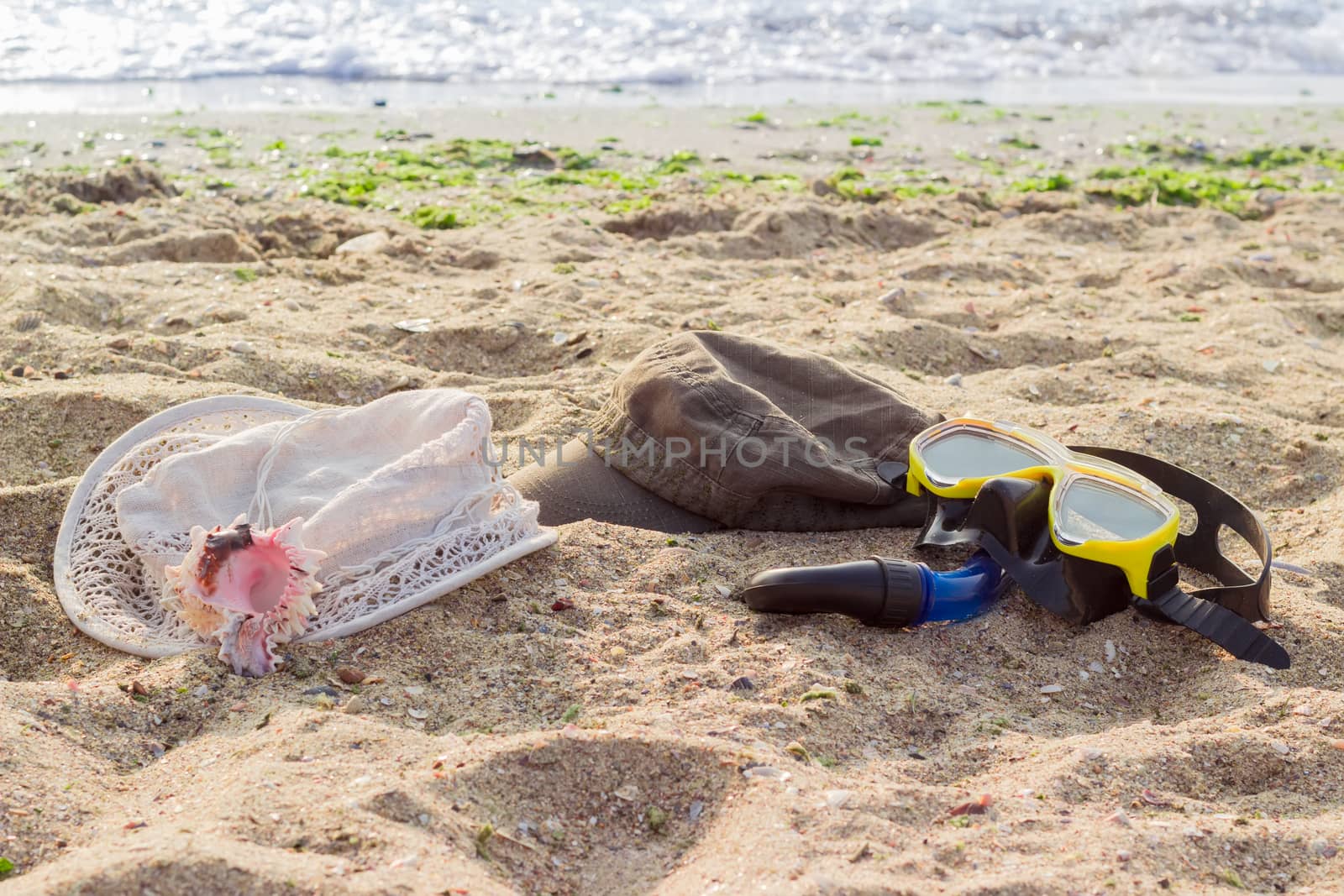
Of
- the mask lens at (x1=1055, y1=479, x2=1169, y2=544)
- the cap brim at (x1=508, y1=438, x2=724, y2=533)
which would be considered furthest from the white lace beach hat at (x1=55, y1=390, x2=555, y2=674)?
the mask lens at (x1=1055, y1=479, x2=1169, y2=544)

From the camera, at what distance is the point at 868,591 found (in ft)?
7.88

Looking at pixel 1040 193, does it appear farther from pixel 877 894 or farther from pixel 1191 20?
pixel 1191 20

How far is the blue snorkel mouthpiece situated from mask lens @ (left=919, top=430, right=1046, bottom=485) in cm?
33

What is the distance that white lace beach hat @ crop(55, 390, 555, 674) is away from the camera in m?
2.33

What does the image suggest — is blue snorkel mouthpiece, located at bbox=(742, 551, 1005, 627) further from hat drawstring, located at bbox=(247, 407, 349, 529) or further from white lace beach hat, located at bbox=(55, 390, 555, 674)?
hat drawstring, located at bbox=(247, 407, 349, 529)

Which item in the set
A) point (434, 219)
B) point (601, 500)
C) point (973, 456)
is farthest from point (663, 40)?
point (973, 456)

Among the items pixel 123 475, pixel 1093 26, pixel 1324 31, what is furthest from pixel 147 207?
pixel 1324 31

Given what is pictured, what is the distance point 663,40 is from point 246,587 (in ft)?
34.0

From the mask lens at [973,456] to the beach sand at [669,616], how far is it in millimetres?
215

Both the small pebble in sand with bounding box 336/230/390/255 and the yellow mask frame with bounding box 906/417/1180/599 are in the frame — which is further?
the small pebble in sand with bounding box 336/230/390/255

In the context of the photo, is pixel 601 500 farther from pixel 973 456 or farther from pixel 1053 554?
pixel 1053 554

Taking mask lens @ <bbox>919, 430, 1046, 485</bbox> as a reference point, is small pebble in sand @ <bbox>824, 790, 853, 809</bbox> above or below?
below

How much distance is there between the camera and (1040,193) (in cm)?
645

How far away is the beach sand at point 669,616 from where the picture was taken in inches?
70.1
